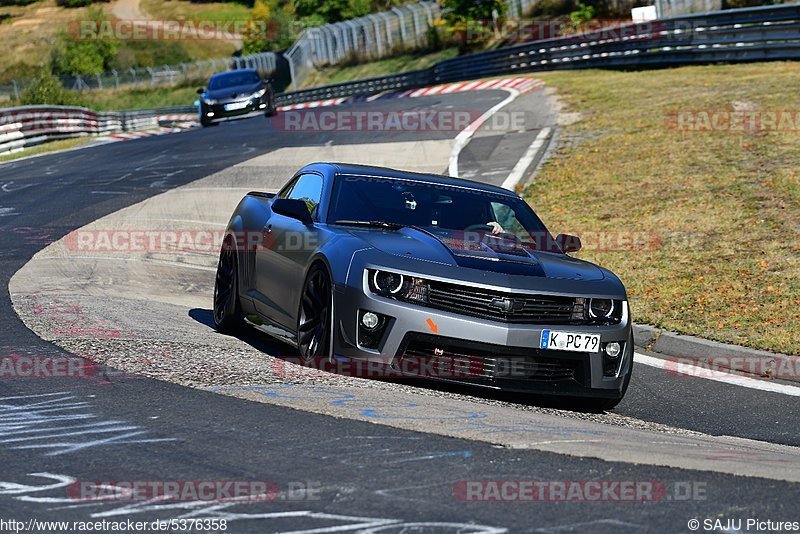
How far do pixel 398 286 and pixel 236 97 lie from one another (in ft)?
91.2

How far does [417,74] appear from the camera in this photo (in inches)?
1736

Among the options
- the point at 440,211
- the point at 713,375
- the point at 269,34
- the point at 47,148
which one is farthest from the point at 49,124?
the point at 269,34

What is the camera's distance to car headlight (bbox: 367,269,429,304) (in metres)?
7.25

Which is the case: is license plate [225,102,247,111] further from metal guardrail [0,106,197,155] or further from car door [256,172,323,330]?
car door [256,172,323,330]

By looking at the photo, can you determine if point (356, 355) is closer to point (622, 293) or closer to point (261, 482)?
point (622, 293)

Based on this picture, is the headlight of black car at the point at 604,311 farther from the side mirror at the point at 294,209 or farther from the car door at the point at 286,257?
the side mirror at the point at 294,209

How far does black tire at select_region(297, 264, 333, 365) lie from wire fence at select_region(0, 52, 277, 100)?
2587 inches

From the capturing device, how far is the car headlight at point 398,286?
7250 mm

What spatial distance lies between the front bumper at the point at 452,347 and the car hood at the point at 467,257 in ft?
1.25

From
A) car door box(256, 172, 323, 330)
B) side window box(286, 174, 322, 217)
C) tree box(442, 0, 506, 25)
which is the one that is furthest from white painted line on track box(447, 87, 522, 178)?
tree box(442, 0, 506, 25)

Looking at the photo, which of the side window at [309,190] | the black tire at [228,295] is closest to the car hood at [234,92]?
the black tire at [228,295]

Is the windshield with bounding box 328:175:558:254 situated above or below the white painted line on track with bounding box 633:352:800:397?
above

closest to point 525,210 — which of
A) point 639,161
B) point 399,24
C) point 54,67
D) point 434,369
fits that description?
point 434,369

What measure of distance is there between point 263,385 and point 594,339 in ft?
6.87
